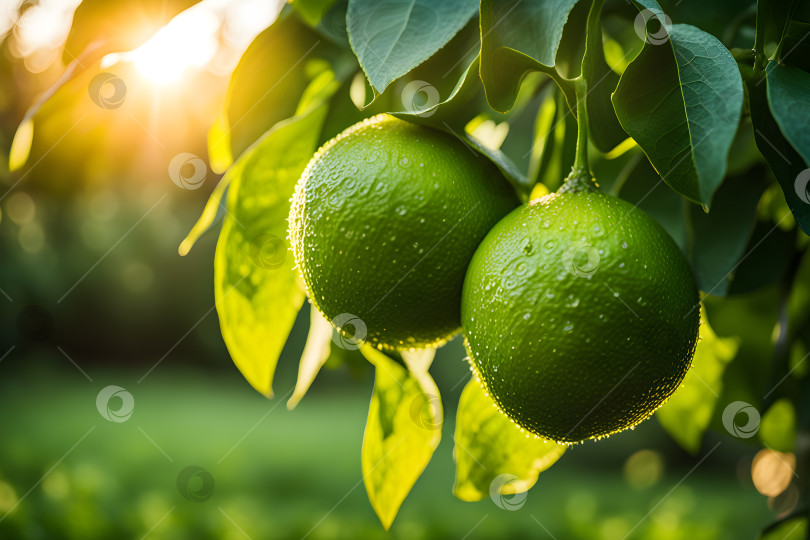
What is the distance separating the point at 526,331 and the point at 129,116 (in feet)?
1.88

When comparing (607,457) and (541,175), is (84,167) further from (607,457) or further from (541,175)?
(607,457)

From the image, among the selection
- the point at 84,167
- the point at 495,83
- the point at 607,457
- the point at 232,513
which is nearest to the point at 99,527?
the point at 232,513

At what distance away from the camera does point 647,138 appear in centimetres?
40

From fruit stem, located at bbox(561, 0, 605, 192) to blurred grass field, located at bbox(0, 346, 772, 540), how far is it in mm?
1546

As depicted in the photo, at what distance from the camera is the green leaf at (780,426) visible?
0.85m

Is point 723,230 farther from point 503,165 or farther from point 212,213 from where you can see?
point 212,213

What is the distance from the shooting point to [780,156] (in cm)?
44

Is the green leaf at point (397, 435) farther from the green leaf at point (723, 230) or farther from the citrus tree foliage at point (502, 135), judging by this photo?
the green leaf at point (723, 230)

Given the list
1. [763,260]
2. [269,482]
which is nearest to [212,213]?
[763,260]

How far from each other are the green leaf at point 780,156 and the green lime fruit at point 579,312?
0.27 feet

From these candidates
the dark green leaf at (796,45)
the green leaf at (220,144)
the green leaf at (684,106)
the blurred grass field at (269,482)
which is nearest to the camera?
the green leaf at (684,106)

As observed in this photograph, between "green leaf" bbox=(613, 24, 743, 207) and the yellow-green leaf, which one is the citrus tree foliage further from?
the yellow-green leaf

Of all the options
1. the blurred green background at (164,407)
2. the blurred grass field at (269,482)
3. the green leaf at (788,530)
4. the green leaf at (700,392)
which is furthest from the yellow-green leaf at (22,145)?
the blurred grass field at (269,482)

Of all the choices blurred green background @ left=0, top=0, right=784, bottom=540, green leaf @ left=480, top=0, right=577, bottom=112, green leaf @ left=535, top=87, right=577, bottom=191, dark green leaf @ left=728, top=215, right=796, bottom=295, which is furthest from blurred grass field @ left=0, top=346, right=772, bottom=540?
green leaf @ left=480, top=0, right=577, bottom=112
